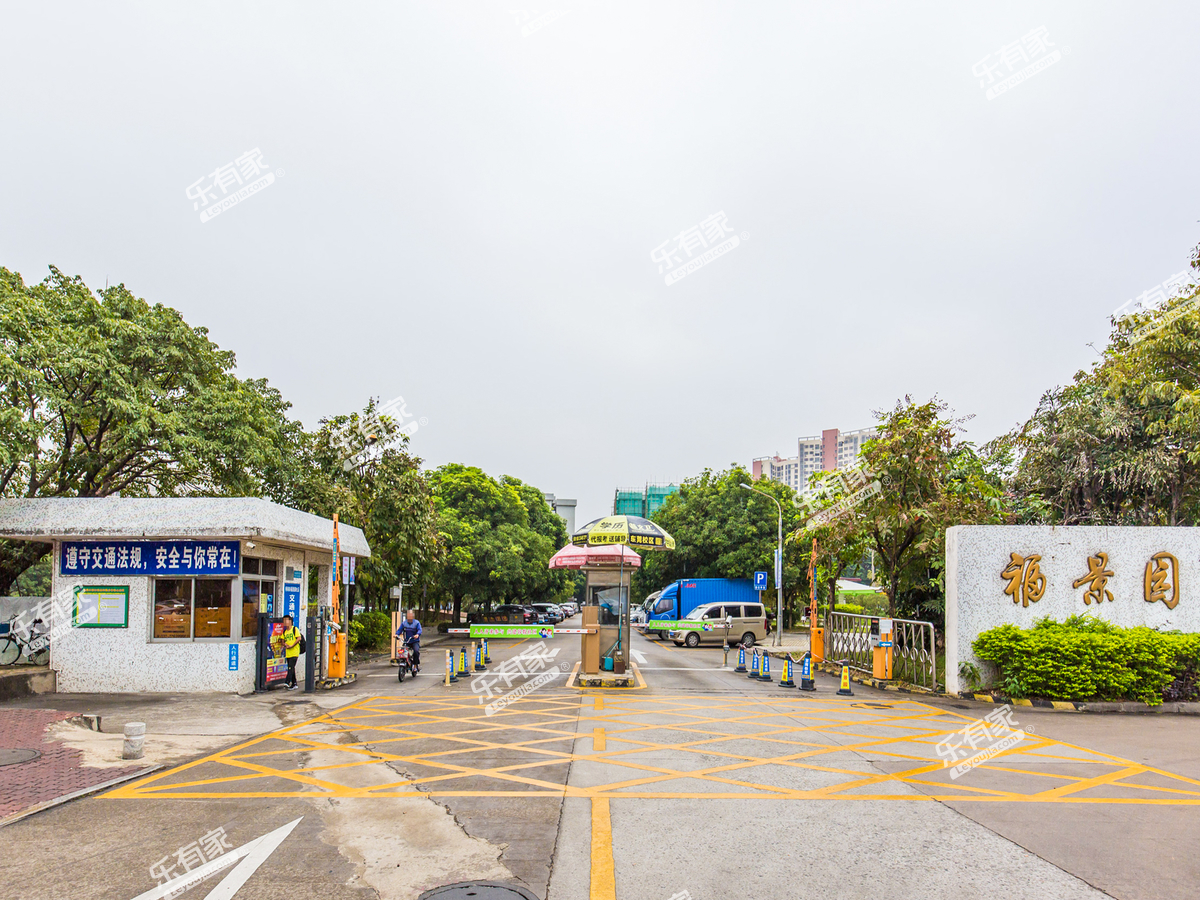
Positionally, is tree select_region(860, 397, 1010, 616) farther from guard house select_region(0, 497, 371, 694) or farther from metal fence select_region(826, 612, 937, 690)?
guard house select_region(0, 497, 371, 694)

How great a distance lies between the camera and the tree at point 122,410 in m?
16.6

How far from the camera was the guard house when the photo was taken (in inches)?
539

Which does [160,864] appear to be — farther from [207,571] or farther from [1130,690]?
[1130,690]

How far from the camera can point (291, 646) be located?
1470 centimetres

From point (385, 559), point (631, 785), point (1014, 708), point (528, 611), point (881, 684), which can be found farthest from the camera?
point (528, 611)

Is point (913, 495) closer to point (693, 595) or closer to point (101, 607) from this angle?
point (101, 607)

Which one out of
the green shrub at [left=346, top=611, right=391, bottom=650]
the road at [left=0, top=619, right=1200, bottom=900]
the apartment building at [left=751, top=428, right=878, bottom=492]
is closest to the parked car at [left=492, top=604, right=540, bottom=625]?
the green shrub at [left=346, top=611, right=391, bottom=650]

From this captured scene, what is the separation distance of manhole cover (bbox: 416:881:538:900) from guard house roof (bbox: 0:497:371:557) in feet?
32.4

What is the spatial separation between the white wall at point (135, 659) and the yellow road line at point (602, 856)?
988 cm

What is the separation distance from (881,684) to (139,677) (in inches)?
552

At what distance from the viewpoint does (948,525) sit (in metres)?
16.7

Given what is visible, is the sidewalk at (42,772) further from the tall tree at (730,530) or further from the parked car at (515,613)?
the parked car at (515,613)

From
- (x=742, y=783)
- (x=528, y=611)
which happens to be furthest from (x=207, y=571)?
(x=528, y=611)

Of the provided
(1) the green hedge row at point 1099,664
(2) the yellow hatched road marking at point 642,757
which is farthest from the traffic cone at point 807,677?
(1) the green hedge row at point 1099,664
